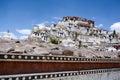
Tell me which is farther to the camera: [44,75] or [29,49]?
[29,49]

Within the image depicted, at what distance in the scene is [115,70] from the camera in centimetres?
1484

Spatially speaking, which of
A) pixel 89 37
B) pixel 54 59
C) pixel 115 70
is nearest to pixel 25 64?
pixel 54 59

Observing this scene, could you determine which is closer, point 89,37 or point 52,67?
point 52,67

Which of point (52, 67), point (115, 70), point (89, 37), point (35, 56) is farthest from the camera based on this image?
point (89, 37)

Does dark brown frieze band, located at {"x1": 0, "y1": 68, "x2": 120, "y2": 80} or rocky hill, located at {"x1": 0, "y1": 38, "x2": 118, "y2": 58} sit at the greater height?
rocky hill, located at {"x1": 0, "y1": 38, "x2": 118, "y2": 58}

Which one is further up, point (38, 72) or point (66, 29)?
point (66, 29)

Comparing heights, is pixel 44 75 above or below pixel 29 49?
below

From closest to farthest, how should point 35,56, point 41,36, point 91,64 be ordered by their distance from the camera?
point 35,56 < point 91,64 < point 41,36

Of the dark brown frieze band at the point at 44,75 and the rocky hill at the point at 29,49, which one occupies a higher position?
the rocky hill at the point at 29,49

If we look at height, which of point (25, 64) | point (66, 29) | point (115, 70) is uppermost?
point (66, 29)

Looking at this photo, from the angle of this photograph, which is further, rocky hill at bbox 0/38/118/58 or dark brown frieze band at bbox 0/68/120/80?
rocky hill at bbox 0/38/118/58

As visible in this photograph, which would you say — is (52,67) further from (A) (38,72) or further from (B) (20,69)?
(B) (20,69)

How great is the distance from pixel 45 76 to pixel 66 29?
59524mm

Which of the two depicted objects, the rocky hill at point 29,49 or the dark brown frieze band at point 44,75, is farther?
the rocky hill at point 29,49
